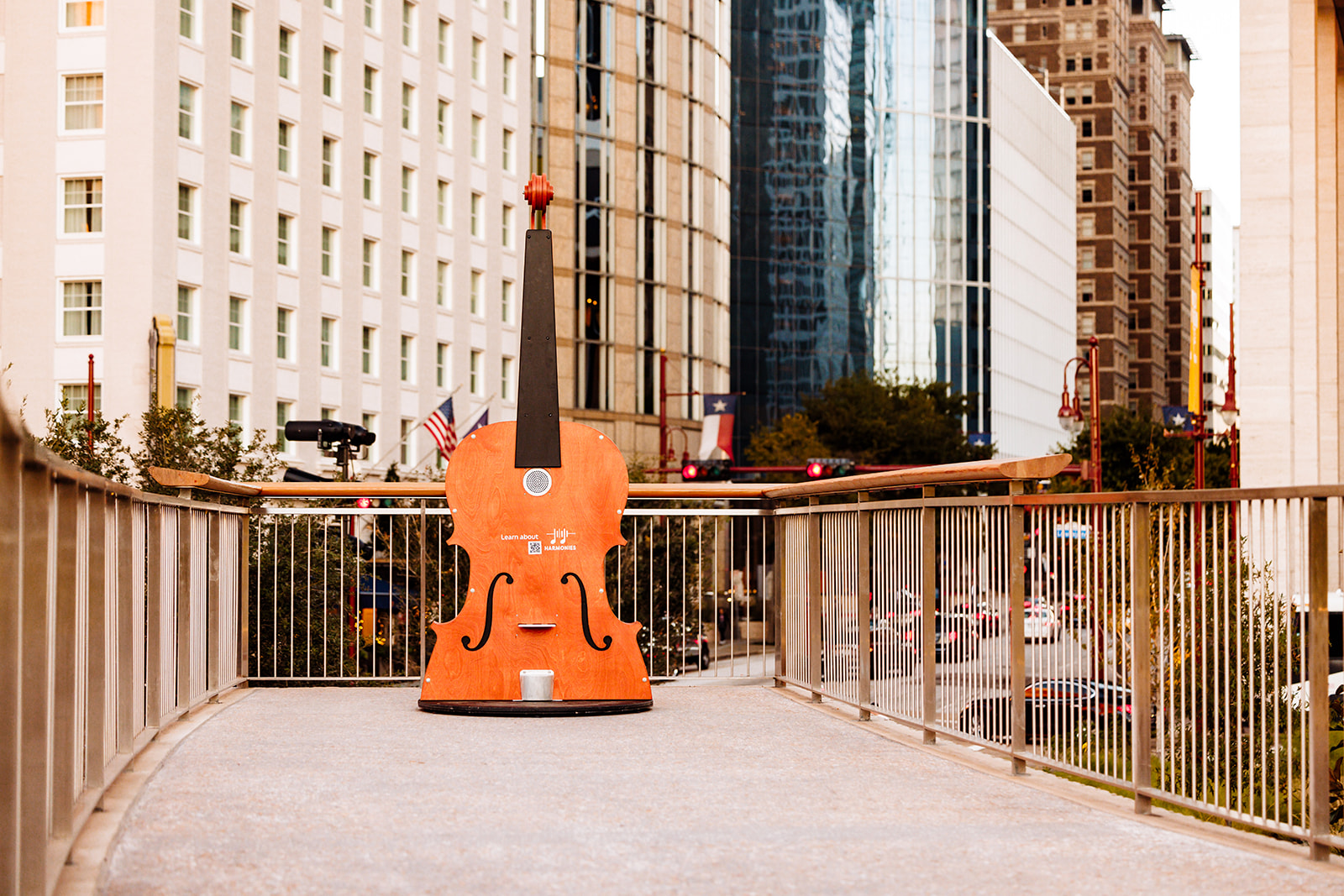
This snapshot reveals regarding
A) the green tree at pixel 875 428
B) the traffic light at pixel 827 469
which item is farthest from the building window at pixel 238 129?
the green tree at pixel 875 428

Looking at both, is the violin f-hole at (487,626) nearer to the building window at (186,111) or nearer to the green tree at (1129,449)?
the building window at (186,111)

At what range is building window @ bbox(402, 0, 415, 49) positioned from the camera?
7025 centimetres

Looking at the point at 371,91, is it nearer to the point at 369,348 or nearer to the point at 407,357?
the point at 369,348

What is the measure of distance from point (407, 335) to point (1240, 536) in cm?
6339

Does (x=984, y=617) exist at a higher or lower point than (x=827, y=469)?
lower

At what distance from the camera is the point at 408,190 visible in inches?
2761

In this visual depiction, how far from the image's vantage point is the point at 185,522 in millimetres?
11250

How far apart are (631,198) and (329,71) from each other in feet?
76.6

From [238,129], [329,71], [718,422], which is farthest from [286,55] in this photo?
[718,422]

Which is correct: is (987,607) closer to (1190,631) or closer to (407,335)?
(1190,631)

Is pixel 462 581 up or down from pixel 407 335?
down

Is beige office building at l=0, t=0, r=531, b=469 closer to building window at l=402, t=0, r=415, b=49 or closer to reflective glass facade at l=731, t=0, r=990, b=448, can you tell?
building window at l=402, t=0, r=415, b=49

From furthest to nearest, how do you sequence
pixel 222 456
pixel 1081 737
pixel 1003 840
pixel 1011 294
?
pixel 1011 294 → pixel 222 456 → pixel 1081 737 → pixel 1003 840

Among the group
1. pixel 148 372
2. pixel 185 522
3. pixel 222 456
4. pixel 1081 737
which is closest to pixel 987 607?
pixel 1081 737
